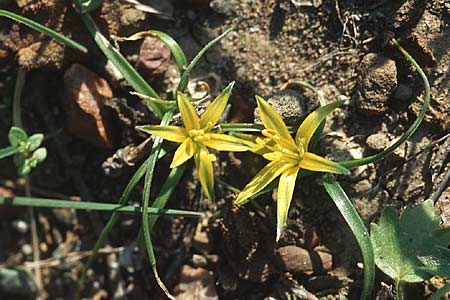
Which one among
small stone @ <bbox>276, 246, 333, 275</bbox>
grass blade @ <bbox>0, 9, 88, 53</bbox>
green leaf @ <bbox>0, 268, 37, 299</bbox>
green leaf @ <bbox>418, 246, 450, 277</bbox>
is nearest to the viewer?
green leaf @ <bbox>418, 246, 450, 277</bbox>

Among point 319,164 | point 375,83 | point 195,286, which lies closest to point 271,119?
point 319,164

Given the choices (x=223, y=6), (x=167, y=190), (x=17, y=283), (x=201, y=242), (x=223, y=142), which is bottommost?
(x=17, y=283)

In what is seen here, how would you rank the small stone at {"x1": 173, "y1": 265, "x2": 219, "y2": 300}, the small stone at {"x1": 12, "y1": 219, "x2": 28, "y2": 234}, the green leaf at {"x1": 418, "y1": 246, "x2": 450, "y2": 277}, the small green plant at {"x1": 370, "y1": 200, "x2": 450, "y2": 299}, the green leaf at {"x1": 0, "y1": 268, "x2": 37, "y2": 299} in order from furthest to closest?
1. the small stone at {"x1": 12, "y1": 219, "x2": 28, "y2": 234}
2. the green leaf at {"x1": 0, "y1": 268, "x2": 37, "y2": 299}
3. the small stone at {"x1": 173, "y1": 265, "x2": 219, "y2": 300}
4. the small green plant at {"x1": 370, "y1": 200, "x2": 450, "y2": 299}
5. the green leaf at {"x1": 418, "y1": 246, "x2": 450, "y2": 277}

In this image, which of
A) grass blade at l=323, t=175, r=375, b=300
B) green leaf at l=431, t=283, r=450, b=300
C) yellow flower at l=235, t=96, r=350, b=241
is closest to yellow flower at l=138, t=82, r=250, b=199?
yellow flower at l=235, t=96, r=350, b=241

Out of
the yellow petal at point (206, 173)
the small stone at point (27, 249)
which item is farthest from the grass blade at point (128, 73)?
the small stone at point (27, 249)

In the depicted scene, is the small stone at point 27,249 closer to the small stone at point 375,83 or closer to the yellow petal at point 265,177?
the yellow petal at point 265,177

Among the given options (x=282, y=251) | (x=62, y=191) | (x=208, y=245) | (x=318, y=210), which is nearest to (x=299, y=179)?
(x=318, y=210)

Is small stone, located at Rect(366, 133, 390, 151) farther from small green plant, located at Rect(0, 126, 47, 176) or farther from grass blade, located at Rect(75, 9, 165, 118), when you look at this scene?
small green plant, located at Rect(0, 126, 47, 176)

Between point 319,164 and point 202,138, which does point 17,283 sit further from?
point 319,164
